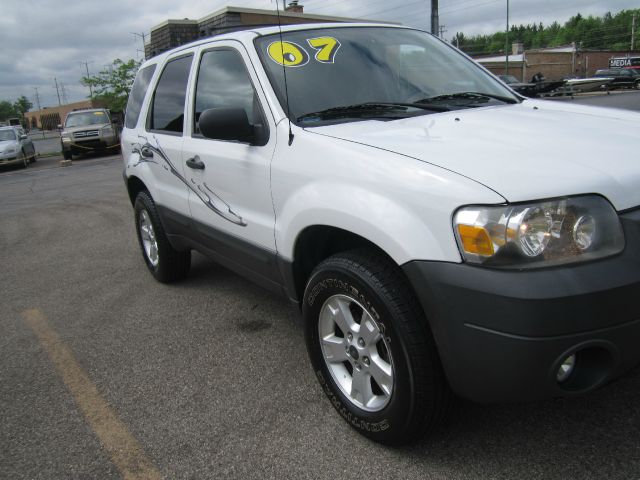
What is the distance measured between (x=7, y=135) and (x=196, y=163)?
63.7 ft

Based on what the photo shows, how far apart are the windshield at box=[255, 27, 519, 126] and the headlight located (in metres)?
1.07

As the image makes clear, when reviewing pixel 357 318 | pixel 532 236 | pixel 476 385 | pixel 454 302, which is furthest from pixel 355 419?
pixel 532 236

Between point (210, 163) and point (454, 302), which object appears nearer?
point (454, 302)

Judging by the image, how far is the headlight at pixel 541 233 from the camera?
5.93 ft

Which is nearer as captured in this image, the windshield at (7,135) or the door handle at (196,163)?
the door handle at (196,163)

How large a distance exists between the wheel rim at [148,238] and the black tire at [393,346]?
8.89 ft

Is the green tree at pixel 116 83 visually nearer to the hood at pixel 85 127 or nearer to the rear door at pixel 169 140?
the hood at pixel 85 127

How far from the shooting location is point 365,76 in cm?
304

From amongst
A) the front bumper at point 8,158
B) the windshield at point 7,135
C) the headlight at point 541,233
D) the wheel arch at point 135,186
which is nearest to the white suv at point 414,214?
the headlight at point 541,233

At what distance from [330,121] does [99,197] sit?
8.87m

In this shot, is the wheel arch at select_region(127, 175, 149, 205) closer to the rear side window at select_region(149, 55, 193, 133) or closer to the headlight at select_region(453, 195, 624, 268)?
the rear side window at select_region(149, 55, 193, 133)

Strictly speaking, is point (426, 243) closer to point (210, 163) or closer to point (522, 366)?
point (522, 366)

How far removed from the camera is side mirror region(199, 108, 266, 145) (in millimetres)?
2641

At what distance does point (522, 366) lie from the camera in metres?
1.80
